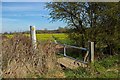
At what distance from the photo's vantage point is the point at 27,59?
23.5 feet

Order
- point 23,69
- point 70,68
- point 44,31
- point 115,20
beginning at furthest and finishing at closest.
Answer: point 115,20
point 44,31
point 70,68
point 23,69

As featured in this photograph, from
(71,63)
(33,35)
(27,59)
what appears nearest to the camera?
(27,59)

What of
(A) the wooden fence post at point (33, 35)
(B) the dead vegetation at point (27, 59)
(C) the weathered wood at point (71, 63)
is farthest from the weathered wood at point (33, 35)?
(C) the weathered wood at point (71, 63)

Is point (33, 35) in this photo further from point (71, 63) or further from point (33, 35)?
point (71, 63)

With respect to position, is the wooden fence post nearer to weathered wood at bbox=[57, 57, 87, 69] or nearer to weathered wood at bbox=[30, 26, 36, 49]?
weathered wood at bbox=[30, 26, 36, 49]

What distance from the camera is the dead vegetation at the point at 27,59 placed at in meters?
6.86

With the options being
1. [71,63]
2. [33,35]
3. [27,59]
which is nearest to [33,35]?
[33,35]

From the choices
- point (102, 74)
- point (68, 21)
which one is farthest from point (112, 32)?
point (102, 74)

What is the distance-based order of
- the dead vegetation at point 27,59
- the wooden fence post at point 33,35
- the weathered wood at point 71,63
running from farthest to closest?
the weathered wood at point 71,63 → the wooden fence post at point 33,35 → the dead vegetation at point 27,59

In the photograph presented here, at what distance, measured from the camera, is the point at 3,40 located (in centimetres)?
729

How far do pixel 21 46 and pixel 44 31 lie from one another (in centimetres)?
274

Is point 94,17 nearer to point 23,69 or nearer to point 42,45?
point 42,45

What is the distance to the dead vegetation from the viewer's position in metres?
6.86

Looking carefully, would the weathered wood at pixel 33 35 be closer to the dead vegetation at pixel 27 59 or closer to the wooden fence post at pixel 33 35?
the wooden fence post at pixel 33 35
